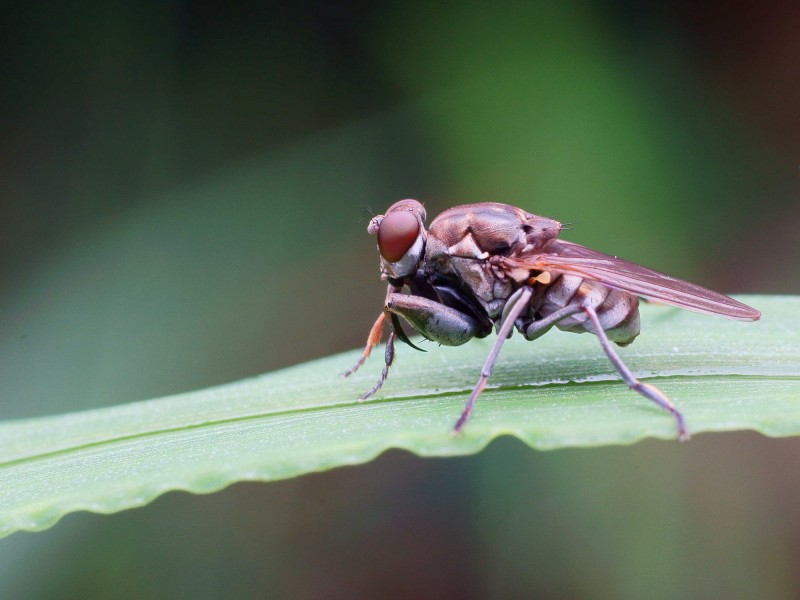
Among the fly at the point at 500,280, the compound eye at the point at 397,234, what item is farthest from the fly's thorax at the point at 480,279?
the compound eye at the point at 397,234

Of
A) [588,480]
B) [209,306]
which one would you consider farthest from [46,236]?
[588,480]

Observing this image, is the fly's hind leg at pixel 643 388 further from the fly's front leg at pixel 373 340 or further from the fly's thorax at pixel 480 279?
the fly's front leg at pixel 373 340

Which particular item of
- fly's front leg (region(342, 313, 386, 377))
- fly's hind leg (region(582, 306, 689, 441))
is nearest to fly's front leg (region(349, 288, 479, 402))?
fly's front leg (region(342, 313, 386, 377))

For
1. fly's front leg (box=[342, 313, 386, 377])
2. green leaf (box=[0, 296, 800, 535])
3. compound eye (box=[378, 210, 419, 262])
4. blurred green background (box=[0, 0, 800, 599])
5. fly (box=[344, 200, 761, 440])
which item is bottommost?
green leaf (box=[0, 296, 800, 535])

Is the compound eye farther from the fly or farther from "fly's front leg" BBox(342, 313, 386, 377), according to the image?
"fly's front leg" BBox(342, 313, 386, 377)

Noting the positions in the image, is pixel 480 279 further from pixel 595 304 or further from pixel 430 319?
pixel 595 304

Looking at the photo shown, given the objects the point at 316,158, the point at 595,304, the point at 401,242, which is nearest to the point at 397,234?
the point at 401,242

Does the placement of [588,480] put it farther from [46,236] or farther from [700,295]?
[46,236]
